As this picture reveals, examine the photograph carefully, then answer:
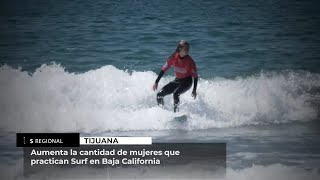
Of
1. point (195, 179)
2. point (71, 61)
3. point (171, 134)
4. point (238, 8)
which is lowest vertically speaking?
point (195, 179)

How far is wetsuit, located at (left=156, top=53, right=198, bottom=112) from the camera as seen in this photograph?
6449 millimetres

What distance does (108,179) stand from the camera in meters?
5.95

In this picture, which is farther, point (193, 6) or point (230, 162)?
point (193, 6)

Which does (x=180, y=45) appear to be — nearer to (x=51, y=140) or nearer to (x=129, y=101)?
(x=129, y=101)

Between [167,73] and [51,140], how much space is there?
147 centimetres

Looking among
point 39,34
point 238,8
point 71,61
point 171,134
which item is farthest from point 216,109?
point 39,34

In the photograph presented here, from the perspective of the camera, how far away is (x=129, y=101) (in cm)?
659

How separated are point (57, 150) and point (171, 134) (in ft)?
3.91

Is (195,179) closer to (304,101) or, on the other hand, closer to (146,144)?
(146,144)
